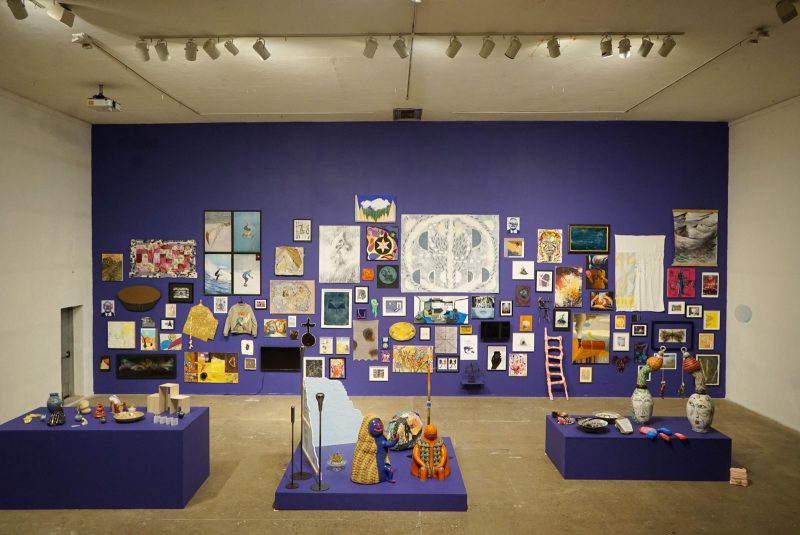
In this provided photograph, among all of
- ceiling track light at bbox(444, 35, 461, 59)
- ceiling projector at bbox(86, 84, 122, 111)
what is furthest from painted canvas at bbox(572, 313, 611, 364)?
ceiling projector at bbox(86, 84, 122, 111)

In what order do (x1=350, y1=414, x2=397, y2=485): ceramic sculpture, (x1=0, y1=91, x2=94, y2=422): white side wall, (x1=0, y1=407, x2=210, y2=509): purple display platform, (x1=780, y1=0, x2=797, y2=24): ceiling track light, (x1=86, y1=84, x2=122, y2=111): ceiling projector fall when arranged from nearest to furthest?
(x1=780, y1=0, x2=797, y2=24): ceiling track light → (x1=0, y1=407, x2=210, y2=509): purple display platform → (x1=350, y1=414, x2=397, y2=485): ceramic sculpture → (x1=86, y1=84, x2=122, y2=111): ceiling projector → (x1=0, y1=91, x2=94, y2=422): white side wall

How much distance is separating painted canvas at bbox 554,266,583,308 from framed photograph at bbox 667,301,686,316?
4.44 ft

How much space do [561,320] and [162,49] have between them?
21.6ft

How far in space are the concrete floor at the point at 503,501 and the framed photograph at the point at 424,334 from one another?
175cm

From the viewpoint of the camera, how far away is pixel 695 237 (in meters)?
9.31

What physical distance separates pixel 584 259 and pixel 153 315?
22.0ft

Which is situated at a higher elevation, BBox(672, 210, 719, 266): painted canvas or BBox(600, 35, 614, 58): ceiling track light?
BBox(600, 35, 614, 58): ceiling track light

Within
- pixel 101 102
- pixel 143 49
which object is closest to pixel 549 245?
pixel 143 49

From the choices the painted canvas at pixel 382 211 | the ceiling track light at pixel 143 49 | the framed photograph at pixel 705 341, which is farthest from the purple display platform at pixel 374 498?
the framed photograph at pixel 705 341

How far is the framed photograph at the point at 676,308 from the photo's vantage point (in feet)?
30.5

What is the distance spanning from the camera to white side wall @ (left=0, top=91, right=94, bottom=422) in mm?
7508

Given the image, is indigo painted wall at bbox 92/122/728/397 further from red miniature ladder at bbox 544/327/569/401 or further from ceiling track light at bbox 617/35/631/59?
ceiling track light at bbox 617/35/631/59

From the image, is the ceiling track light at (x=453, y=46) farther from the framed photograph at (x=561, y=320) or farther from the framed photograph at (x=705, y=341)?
the framed photograph at (x=705, y=341)

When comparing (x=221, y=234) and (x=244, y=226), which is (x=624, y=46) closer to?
(x=244, y=226)
